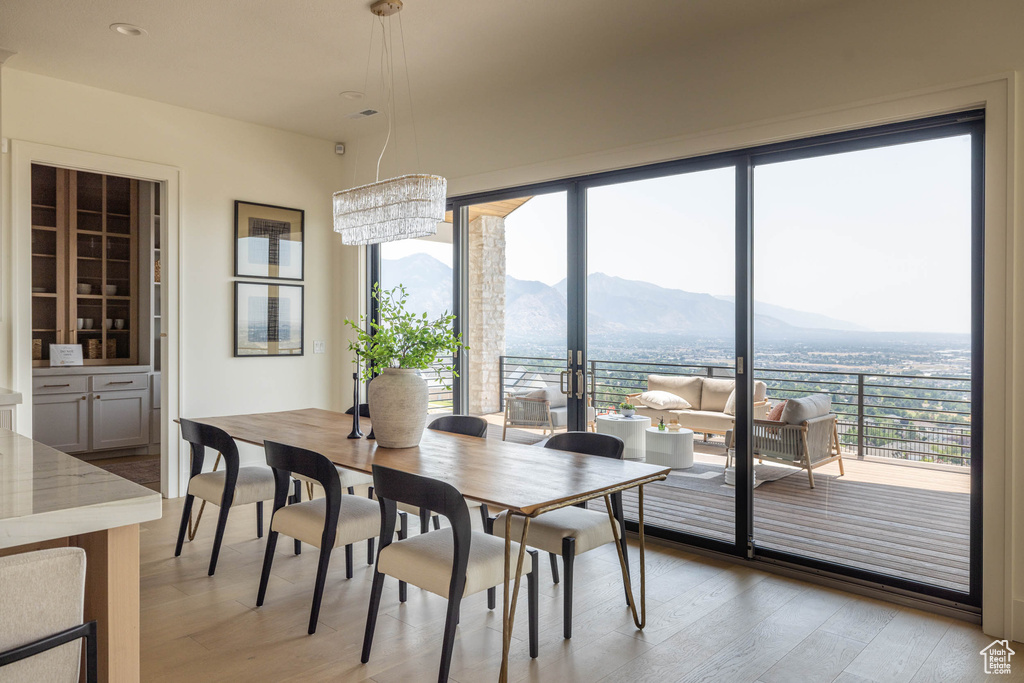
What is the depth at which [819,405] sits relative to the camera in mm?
3426

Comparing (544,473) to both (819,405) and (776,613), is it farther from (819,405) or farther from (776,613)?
(819,405)

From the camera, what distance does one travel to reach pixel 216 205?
5.28 metres

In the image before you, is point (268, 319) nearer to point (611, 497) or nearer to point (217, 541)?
point (217, 541)

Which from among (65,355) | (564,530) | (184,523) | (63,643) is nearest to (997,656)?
(564,530)

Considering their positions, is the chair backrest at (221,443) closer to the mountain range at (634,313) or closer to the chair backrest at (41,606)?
the chair backrest at (41,606)

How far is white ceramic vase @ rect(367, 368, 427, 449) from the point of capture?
314 centimetres

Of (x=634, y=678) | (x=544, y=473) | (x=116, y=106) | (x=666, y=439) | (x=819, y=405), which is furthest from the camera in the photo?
(x=116, y=106)

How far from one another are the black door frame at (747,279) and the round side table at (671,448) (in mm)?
332

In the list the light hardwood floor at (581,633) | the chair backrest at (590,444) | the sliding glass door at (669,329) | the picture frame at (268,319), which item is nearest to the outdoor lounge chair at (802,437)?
the sliding glass door at (669,329)

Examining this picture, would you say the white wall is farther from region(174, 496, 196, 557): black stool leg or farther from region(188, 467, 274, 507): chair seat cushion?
region(188, 467, 274, 507): chair seat cushion

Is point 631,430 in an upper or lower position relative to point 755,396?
lower

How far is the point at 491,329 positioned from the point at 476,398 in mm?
550

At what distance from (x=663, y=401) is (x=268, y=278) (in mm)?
3492

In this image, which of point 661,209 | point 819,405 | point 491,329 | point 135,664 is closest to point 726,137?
point 661,209
